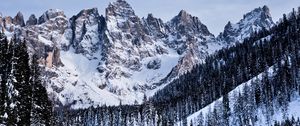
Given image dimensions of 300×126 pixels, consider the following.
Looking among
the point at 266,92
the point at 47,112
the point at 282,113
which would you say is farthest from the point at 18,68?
the point at 266,92

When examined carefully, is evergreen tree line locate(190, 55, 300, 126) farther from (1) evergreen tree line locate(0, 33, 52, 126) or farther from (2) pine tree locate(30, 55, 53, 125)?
(1) evergreen tree line locate(0, 33, 52, 126)

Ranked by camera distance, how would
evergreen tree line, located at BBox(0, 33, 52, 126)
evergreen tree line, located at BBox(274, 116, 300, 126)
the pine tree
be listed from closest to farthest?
1. evergreen tree line, located at BBox(0, 33, 52, 126)
2. the pine tree
3. evergreen tree line, located at BBox(274, 116, 300, 126)

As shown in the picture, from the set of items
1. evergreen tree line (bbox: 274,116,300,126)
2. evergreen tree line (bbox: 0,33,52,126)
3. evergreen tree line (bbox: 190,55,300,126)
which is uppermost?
evergreen tree line (bbox: 190,55,300,126)

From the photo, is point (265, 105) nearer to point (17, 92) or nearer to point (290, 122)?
point (290, 122)

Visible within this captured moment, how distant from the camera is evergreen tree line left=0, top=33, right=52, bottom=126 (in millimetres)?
59219

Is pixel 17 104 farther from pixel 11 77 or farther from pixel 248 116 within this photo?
pixel 248 116

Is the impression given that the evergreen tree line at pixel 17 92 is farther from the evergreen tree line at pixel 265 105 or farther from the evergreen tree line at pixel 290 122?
the evergreen tree line at pixel 265 105

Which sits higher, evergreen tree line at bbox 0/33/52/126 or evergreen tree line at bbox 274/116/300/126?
evergreen tree line at bbox 274/116/300/126

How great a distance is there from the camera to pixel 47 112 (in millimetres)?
80625

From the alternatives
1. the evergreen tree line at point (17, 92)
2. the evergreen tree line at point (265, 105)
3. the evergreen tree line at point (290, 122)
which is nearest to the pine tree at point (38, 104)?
the evergreen tree line at point (17, 92)

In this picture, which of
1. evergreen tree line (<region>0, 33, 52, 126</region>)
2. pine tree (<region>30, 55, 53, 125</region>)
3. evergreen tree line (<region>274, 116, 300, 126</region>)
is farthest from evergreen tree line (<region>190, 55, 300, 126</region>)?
evergreen tree line (<region>0, 33, 52, 126</region>)

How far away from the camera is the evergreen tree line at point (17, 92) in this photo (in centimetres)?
5922

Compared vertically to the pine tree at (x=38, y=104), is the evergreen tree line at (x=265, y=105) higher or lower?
higher

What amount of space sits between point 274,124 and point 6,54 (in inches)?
4531
